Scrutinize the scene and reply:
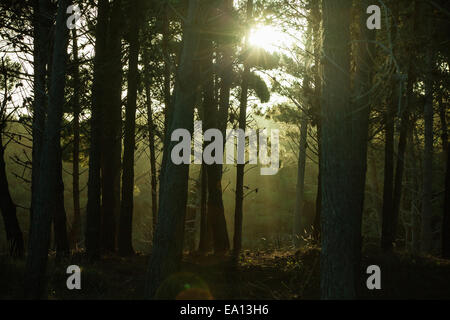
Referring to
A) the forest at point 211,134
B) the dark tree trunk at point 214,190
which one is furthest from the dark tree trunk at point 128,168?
the dark tree trunk at point 214,190

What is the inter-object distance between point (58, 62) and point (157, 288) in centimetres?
443

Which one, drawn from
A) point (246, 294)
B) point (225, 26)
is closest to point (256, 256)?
point (246, 294)

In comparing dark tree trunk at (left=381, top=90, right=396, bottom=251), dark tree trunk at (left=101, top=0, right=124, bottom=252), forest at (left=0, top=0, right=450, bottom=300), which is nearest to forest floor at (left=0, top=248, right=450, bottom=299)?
forest at (left=0, top=0, right=450, bottom=300)

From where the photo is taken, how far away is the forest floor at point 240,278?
8008 mm

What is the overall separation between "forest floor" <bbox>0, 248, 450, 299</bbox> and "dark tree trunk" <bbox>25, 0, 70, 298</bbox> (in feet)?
1.95

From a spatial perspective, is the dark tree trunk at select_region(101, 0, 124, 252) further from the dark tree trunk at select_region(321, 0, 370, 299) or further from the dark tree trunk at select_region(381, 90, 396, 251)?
the dark tree trunk at select_region(381, 90, 396, 251)

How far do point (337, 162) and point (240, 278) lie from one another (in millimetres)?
4618

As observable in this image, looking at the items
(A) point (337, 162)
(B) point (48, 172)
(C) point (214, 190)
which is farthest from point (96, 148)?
(A) point (337, 162)

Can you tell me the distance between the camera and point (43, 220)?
7621mm

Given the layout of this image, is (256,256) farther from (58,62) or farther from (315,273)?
(58,62)

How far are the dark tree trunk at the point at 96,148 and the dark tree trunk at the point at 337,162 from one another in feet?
21.5

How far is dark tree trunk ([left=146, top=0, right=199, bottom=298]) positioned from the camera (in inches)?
299

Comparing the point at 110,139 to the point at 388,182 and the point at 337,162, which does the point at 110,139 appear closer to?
the point at 388,182

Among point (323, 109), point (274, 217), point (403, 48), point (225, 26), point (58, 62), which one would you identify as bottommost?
point (274, 217)
